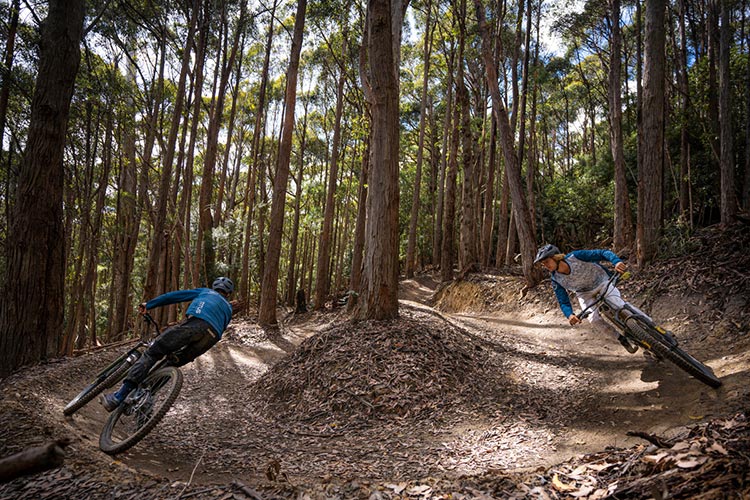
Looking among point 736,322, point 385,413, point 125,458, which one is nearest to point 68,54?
point 125,458

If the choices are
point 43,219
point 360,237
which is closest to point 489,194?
point 360,237

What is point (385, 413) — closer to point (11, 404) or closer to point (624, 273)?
point (624, 273)

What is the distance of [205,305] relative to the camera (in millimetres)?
5027

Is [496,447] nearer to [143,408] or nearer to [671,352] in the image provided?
[671,352]

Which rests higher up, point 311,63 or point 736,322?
point 311,63

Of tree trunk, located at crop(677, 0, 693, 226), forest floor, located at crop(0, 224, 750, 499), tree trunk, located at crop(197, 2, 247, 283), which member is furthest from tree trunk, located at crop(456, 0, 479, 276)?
tree trunk, located at crop(197, 2, 247, 283)

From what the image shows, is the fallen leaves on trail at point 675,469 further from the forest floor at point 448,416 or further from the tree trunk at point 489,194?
the tree trunk at point 489,194

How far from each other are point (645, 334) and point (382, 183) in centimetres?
495

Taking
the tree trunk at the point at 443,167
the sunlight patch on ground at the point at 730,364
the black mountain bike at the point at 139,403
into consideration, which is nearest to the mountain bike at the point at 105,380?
the black mountain bike at the point at 139,403

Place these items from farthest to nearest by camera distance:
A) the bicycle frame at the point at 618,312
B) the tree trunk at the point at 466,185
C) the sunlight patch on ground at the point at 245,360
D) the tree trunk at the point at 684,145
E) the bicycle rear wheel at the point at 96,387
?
the tree trunk at the point at 466,185
the tree trunk at the point at 684,145
the sunlight patch on ground at the point at 245,360
the bicycle frame at the point at 618,312
the bicycle rear wheel at the point at 96,387

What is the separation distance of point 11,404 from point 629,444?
597 cm

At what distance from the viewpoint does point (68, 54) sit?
681 cm

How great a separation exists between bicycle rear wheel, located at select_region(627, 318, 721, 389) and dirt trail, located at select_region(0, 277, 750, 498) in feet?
0.61

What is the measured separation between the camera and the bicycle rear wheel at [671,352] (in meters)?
4.32
